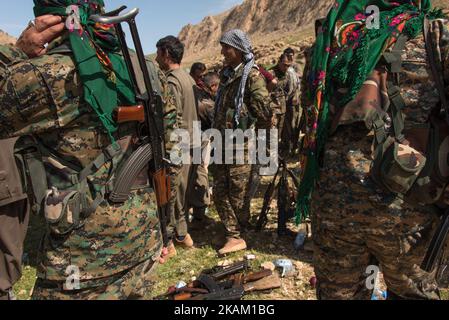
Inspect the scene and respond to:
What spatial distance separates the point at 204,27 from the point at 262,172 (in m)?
65.8

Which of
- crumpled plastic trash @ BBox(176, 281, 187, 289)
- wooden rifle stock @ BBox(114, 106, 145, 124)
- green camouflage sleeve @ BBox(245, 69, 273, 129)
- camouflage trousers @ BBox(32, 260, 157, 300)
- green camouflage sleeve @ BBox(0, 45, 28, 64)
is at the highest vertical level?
green camouflage sleeve @ BBox(0, 45, 28, 64)

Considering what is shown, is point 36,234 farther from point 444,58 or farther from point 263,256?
point 444,58

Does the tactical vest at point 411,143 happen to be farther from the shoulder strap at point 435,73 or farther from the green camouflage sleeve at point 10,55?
the green camouflage sleeve at point 10,55

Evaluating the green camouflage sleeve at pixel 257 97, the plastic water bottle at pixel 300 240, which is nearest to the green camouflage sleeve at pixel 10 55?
the green camouflage sleeve at pixel 257 97

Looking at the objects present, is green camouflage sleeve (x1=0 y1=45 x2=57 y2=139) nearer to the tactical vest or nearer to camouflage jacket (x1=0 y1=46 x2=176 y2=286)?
camouflage jacket (x1=0 y1=46 x2=176 y2=286)

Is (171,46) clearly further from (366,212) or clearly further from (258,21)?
(258,21)

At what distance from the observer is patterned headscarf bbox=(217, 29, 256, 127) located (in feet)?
12.5

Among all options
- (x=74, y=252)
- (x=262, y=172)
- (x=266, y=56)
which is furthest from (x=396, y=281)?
(x=266, y=56)

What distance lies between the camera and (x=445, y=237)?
70.3 inches

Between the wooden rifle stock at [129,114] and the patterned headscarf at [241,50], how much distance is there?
1.94 meters

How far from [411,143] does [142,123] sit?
4.51ft

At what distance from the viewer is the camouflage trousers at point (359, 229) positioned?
1.90 metres

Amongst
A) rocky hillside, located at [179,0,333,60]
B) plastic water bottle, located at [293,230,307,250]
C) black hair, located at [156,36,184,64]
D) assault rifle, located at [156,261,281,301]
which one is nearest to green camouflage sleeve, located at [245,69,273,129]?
black hair, located at [156,36,184,64]

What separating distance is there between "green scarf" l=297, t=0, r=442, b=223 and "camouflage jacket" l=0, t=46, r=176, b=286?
0.97 m
